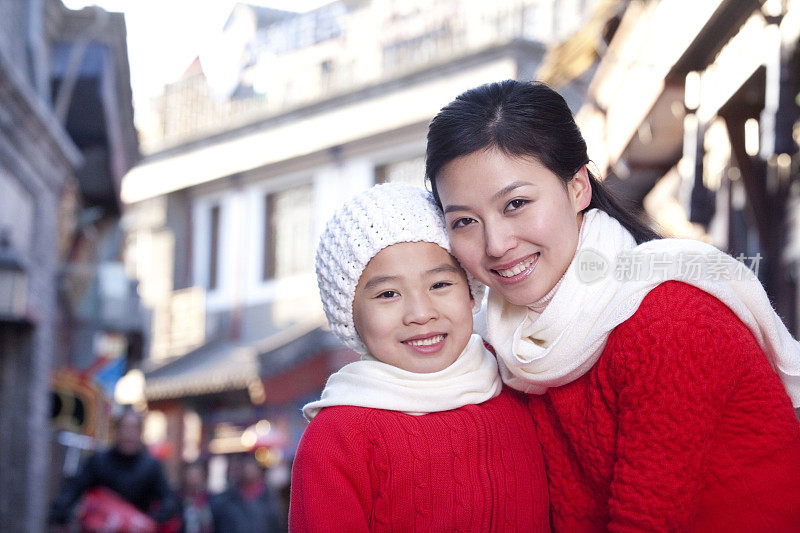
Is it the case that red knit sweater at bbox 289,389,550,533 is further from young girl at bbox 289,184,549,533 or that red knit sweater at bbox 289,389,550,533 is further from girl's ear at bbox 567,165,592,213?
girl's ear at bbox 567,165,592,213

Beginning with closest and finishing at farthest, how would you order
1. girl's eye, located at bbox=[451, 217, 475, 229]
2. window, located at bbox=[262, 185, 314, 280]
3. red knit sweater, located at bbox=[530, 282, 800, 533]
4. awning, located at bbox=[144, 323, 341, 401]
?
red knit sweater, located at bbox=[530, 282, 800, 533]
girl's eye, located at bbox=[451, 217, 475, 229]
awning, located at bbox=[144, 323, 341, 401]
window, located at bbox=[262, 185, 314, 280]

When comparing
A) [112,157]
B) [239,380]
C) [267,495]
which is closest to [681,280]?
[267,495]

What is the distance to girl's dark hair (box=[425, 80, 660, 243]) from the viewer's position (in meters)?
2.05

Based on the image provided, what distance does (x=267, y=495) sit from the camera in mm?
9109

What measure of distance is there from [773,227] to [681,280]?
345 cm

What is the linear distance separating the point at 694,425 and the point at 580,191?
661 mm

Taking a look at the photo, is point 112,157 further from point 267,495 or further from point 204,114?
point 204,114

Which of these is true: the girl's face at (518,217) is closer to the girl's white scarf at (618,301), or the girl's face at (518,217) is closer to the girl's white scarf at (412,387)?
the girl's white scarf at (618,301)

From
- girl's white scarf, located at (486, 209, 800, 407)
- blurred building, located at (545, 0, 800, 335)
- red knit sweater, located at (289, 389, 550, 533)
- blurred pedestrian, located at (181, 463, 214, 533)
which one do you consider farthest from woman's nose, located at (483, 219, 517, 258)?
blurred pedestrian, located at (181, 463, 214, 533)

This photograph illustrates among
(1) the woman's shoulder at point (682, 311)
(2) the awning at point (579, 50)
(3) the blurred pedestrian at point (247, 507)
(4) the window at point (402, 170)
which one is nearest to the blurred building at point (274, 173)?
(4) the window at point (402, 170)

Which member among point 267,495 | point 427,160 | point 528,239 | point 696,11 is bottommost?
point 267,495

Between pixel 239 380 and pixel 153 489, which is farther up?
pixel 239 380

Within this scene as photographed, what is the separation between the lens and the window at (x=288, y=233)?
17.0 metres

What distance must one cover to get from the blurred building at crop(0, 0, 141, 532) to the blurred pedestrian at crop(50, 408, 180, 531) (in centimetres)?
112
